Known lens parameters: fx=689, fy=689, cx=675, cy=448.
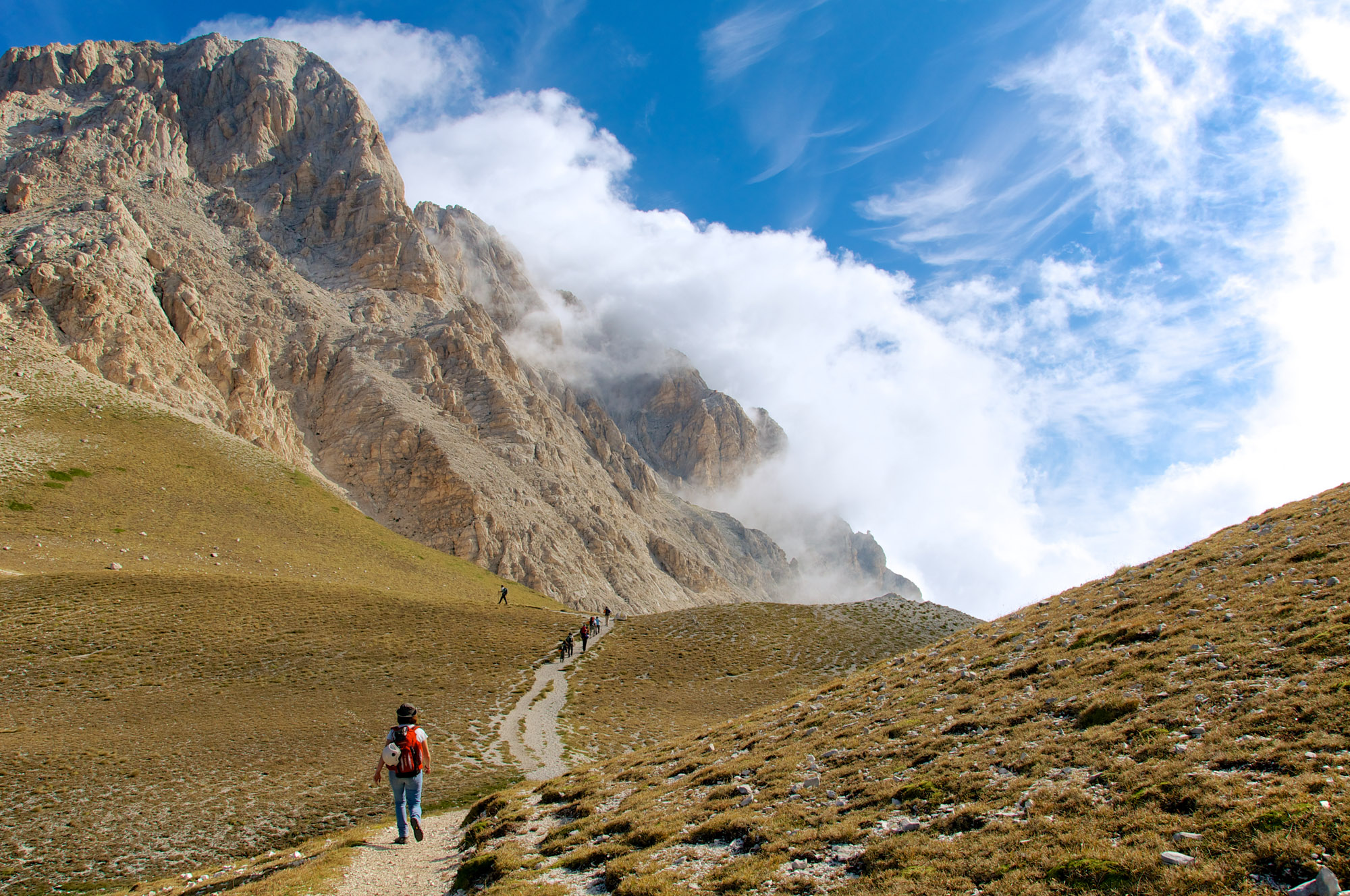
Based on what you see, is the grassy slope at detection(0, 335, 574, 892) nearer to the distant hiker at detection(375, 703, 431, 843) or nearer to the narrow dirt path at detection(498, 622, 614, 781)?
the narrow dirt path at detection(498, 622, 614, 781)

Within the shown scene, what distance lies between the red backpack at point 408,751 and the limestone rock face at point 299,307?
90953 mm

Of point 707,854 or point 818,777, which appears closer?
point 707,854

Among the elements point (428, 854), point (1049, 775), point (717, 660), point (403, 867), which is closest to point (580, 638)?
point (717, 660)

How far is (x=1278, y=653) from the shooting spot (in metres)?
11.5

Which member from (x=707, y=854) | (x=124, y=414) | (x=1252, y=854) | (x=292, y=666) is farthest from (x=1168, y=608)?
(x=124, y=414)

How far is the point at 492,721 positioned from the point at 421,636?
14959 millimetres

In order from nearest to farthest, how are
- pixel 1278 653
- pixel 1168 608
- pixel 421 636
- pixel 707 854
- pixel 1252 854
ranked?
pixel 1252 854, pixel 707 854, pixel 1278 653, pixel 1168 608, pixel 421 636

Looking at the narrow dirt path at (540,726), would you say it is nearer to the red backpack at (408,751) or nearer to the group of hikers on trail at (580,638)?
the group of hikers on trail at (580,638)

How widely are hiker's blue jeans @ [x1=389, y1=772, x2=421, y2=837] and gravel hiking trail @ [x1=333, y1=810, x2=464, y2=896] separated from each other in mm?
502

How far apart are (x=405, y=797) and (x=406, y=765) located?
1.07 metres

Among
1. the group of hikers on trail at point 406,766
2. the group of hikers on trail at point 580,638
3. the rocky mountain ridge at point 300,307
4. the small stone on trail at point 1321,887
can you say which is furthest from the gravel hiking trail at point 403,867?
the rocky mountain ridge at point 300,307

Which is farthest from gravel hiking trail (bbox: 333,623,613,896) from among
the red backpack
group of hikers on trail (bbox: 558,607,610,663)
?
group of hikers on trail (bbox: 558,607,610,663)

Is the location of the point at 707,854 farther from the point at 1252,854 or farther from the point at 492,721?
the point at 492,721

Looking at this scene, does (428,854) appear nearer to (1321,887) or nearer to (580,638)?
(1321,887)
